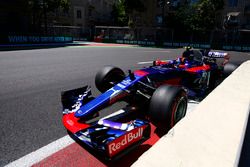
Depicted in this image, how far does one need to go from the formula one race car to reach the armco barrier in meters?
0.23

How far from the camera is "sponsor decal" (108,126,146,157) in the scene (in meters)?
2.14

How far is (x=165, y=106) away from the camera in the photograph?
2.85m

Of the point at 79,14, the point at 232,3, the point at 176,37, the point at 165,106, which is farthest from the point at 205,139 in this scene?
the point at 79,14

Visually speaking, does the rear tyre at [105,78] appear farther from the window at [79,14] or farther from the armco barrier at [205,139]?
the window at [79,14]

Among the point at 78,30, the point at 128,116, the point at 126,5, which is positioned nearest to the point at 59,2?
the point at 78,30

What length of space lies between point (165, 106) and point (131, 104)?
2.87 feet

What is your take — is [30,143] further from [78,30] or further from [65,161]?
[78,30]

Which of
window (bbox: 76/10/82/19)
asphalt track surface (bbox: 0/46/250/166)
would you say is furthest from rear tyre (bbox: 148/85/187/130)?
window (bbox: 76/10/82/19)

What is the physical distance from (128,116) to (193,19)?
A: 90.4 ft

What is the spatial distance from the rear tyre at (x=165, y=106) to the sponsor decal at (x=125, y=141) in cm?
49

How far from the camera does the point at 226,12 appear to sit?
32719 millimetres

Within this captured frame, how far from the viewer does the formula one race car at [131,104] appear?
2315 millimetres

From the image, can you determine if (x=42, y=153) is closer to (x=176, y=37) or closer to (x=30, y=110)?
(x=30, y=110)

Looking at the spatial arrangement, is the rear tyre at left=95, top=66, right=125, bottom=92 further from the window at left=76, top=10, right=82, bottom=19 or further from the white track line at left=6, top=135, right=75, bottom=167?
the window at left=76, top=10, right=82, bottom=19
